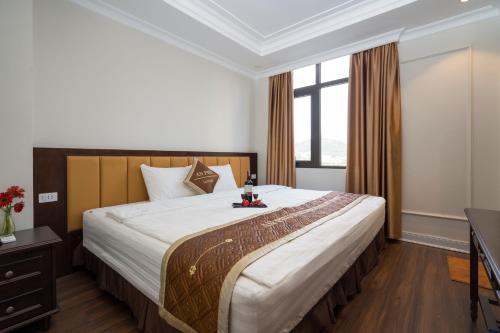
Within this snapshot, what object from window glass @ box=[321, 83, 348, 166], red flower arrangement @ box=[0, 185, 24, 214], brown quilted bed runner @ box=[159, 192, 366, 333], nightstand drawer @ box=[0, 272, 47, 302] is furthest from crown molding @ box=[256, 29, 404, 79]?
nightstand drawer @ box=[0, 272, 47, 302]

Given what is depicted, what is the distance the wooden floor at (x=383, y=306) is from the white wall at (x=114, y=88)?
1417 millimetres

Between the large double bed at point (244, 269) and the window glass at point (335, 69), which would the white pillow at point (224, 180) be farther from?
the window glass at point (335, 69)

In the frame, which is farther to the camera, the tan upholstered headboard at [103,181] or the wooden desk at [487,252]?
the tan upholstered headboard at [103,181]

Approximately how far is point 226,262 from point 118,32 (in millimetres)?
2846

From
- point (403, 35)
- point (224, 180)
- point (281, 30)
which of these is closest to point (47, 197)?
point (224, 180)

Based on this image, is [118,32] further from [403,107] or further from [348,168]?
[403,107]

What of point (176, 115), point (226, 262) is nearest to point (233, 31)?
point (176, 115)

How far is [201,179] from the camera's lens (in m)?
2.90

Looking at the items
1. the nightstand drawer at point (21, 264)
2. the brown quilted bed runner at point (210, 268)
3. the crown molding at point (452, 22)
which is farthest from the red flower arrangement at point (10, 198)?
the crown molding at point (452, 22)

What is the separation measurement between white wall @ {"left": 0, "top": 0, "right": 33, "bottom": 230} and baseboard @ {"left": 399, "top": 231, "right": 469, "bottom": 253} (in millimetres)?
4060

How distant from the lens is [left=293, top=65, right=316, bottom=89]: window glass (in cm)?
402

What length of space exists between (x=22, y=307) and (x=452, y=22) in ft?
15.8

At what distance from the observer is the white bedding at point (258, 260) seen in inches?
37.2

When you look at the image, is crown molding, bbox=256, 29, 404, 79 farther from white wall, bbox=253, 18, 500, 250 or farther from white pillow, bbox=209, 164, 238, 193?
white pillow, bbox=209, 164, 238, 193
